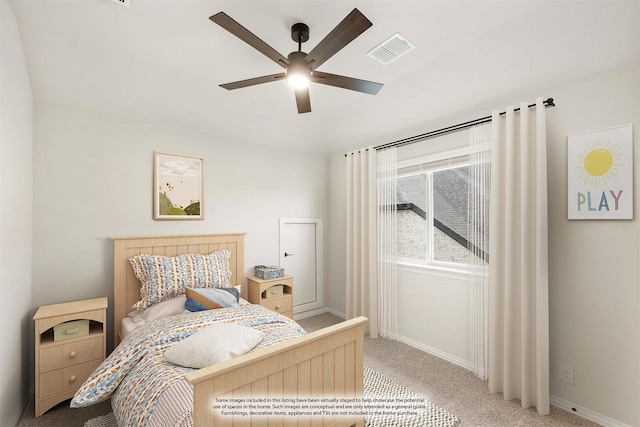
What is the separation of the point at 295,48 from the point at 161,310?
7.99ft

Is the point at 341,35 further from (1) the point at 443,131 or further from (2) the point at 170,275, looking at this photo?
(2) the point at 170,275

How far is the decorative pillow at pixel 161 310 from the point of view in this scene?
2.47 meters

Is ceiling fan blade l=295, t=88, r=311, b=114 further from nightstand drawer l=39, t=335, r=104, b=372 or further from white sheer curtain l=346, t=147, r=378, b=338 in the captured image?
nightstand drawer l=39, t=335, r=104, b=372

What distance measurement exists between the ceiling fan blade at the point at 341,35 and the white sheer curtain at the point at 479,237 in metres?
1.58

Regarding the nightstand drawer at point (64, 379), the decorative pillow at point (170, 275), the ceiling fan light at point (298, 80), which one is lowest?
the nightstand drawer at point (64, 379)

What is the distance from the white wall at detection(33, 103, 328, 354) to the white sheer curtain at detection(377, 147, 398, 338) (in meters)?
1.64

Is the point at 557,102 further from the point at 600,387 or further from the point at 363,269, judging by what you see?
the point at 363,269

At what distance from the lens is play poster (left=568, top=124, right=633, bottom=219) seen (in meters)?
1.89

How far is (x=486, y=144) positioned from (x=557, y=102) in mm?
534

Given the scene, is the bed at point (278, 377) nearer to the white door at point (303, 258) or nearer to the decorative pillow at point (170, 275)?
the decorative pillow at point (170, 275)

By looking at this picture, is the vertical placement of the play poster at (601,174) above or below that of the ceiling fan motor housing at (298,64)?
below

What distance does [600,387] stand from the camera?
6.57ft

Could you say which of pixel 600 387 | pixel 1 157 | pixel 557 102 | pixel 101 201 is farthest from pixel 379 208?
pixel 1 157

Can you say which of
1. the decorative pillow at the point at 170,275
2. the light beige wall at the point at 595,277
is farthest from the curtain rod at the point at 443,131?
the decorative pillow at the point at 170,275
